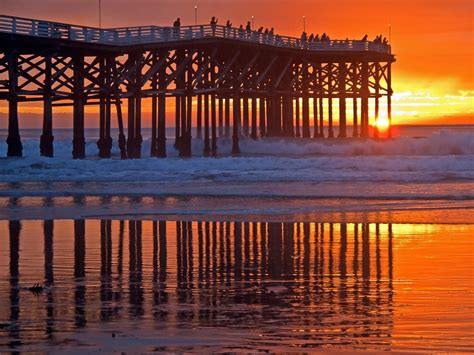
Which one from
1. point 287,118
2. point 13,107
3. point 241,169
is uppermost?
point 287,118

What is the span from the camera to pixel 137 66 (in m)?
46.9

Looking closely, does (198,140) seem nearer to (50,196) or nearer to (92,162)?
(92,162)

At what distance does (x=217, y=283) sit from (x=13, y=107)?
29.2 m

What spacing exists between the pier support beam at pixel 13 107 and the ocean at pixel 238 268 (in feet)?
35.1

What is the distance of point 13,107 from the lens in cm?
4047

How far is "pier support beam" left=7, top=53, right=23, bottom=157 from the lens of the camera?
131ft

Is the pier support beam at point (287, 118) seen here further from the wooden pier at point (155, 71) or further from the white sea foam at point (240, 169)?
the white sea foam at point (240, 169)

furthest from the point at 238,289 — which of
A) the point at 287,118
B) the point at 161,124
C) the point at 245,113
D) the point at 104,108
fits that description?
the point at 287,118

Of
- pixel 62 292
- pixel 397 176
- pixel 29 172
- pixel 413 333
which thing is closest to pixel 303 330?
pixel 413 333

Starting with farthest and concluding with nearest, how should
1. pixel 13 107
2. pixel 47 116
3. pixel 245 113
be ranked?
pixel 245 113 < pixel 47 116 < pixel 13 107

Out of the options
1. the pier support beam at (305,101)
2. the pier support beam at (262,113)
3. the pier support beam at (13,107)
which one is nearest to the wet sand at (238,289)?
the pier support beam at (13,107)

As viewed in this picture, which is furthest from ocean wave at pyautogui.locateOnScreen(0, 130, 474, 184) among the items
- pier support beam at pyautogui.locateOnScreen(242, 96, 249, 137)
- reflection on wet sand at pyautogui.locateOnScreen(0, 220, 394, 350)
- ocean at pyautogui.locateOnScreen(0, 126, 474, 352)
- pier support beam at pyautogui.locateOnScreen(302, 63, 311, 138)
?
pier support beam at pyautogui.locateOnScreen(302, 63, 311, 138)

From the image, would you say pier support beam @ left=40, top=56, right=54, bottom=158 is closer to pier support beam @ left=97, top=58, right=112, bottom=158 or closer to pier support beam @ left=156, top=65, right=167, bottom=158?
pier support beam @ left=97, top=58, right=112, bottom=158

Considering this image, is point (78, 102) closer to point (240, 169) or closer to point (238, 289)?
point (240, 169)
